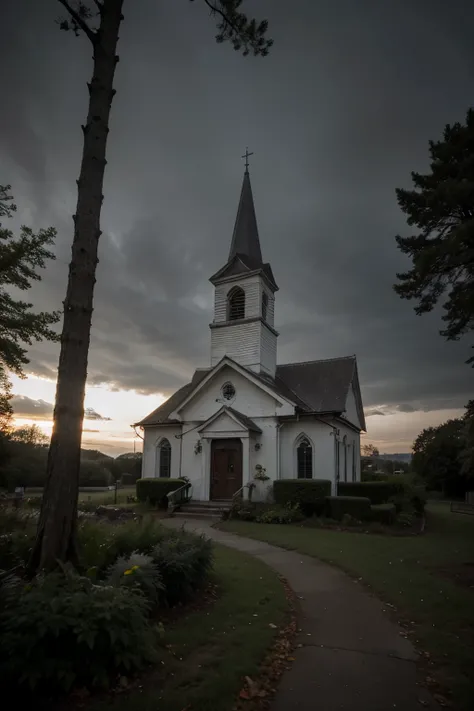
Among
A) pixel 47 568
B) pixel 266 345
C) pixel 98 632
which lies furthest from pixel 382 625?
pixel 266 345

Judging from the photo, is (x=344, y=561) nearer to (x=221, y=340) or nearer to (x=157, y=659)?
(x=157, y=659)

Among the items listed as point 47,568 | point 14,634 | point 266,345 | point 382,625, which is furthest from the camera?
point 266,345

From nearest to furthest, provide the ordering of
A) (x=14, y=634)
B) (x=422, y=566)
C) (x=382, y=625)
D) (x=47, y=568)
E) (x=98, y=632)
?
(x=14, y=634) < (x=98, y=632) < (x=47, y=568) < (x=382, y=625) < (x=422, y=566)

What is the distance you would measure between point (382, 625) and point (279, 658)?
2.03 m

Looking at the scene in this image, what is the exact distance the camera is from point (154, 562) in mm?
6652

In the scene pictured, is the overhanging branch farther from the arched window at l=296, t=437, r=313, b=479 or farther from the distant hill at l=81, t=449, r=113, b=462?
the distant hill at l=81, t=449, r=113, b=462

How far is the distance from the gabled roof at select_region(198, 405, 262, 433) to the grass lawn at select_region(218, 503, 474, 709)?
5118 millimetres

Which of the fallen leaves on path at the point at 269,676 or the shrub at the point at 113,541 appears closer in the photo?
the fallen leaves on path at the point at 269,676

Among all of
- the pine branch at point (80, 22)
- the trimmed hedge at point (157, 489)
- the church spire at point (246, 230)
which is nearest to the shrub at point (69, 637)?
the pine branch at point (80, 22)

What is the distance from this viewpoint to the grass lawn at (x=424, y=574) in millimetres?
5227

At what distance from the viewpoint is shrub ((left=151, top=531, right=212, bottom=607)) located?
21.4 feet

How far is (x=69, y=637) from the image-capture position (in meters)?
4.05

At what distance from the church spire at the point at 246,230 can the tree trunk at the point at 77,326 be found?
62.7 ft

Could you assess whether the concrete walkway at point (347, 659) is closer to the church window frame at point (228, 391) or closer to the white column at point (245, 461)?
the white column at point (245, 461)
